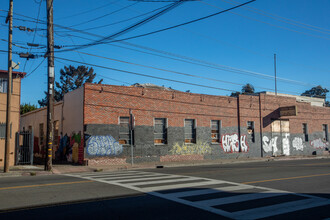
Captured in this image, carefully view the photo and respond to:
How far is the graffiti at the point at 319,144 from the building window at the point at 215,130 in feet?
47.8

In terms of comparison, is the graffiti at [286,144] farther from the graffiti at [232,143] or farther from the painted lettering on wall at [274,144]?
the graffiti at [232,143]

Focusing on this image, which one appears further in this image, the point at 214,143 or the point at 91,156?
the point at 214,143

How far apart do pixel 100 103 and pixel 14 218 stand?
14855 mm

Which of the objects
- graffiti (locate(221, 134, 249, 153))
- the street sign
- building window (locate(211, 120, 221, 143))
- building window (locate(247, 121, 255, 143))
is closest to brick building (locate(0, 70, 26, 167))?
building window (locate(211, 120, 221, 143))

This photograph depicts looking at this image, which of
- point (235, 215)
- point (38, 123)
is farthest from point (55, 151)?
point (235, 215)

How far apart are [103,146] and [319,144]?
26867mm

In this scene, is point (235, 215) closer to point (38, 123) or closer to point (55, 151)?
point (55, 151)

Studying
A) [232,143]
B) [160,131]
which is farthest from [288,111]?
→ [160,131]

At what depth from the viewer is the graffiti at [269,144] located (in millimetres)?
30078

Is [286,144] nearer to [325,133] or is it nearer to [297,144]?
[297,144]

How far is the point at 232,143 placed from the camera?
90.5ft

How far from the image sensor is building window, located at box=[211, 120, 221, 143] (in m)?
26.6

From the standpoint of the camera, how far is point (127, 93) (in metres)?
21.9

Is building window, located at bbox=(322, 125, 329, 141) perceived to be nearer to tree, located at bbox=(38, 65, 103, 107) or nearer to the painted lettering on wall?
the painted lettering on wall
